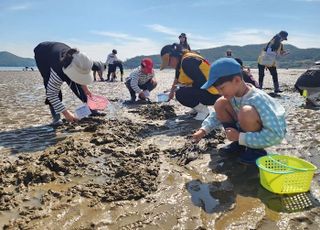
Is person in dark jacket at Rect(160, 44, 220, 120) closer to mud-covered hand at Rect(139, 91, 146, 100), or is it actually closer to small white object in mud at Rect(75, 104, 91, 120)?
small white object in mud at Rect(75, 104, 91, 120)

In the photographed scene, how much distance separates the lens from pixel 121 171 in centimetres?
364

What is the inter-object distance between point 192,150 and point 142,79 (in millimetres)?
5379

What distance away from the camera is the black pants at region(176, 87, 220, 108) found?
6.41m

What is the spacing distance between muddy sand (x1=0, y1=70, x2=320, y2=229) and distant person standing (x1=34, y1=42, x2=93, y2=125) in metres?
0.48

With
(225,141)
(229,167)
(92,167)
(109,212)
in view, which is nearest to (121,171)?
(92,167)

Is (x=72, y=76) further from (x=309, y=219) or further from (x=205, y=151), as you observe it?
(x=309, y=219)

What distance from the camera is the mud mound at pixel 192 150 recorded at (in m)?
4.09

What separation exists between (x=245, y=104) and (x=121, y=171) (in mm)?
1428

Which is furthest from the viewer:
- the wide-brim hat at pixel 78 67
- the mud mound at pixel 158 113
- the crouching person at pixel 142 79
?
the crouching person at pixel 142 79

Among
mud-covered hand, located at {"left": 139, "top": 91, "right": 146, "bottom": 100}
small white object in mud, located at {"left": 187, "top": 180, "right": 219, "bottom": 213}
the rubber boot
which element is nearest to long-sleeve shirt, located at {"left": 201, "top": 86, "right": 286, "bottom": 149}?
small white object in mud, located at {"left": 187, "top": 180, "right": 219, "bottom": 213}

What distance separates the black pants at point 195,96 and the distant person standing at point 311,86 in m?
2.51

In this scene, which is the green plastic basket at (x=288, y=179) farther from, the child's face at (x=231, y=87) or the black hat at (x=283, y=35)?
the black hat at (x=283, y=35)

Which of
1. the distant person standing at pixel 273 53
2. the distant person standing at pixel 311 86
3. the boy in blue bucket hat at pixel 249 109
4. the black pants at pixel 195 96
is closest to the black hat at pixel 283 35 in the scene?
the distant person standing at pixel 273 53

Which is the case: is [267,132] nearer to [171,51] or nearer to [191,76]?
[191,76]
